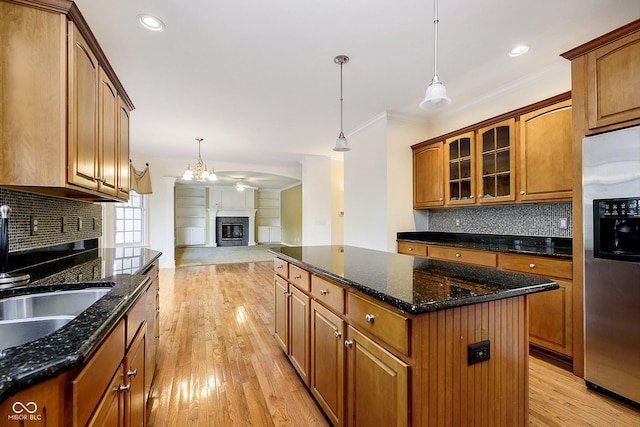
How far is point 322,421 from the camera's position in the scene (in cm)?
174

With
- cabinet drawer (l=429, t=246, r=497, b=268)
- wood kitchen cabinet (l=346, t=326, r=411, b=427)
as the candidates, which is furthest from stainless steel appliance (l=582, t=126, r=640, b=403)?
wood kitchen cabinet (l=346, t=326, r=411, b=427)

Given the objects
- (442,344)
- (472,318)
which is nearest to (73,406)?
(442,344)

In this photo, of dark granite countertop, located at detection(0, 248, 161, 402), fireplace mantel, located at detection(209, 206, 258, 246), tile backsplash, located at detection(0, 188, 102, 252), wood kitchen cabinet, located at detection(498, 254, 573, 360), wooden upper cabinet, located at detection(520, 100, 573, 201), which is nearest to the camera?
dark granite countertop, located at detection(0, 248, 161, 402)

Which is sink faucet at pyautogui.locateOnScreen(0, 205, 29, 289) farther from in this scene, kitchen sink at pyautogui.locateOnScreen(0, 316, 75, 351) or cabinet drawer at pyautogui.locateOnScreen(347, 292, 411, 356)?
cabinet drawer at pyautogui.locateOnScreen(347, 292, 411, 356)

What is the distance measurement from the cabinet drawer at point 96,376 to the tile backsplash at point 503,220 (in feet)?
11.6

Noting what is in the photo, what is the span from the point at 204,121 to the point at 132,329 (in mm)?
3639

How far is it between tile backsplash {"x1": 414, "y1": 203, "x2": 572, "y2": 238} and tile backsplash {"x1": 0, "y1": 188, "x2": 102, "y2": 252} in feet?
12.7

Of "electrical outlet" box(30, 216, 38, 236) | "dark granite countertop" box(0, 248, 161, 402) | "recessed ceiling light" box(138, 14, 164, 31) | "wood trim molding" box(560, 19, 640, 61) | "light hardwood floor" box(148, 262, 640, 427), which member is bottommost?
"light hardwood floor" box(148, 262, 640, 427)

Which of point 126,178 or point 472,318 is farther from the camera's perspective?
point 126,178

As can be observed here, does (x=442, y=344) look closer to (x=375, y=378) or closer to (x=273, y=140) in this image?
(x=375, y=378)

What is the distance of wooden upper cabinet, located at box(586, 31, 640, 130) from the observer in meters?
1.84

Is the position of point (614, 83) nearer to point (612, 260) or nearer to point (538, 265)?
point (612, 260)

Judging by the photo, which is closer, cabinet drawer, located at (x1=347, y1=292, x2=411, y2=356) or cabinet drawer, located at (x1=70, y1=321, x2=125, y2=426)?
cabinet drawer, located at (x1=70, y1=321, x2=125, y2=426)

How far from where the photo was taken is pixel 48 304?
1349 mm
